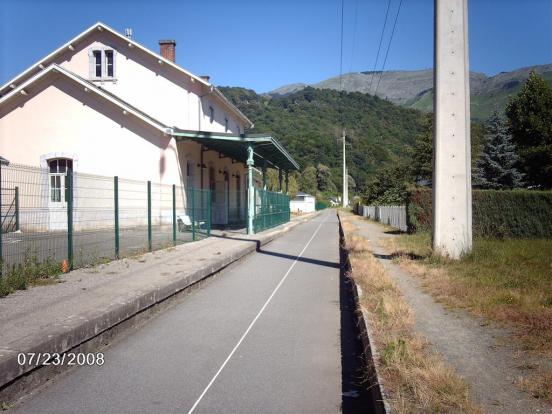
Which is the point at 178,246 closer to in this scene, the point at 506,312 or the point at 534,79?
the point at 506,312

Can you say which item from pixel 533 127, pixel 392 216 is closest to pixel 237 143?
pixel 392 216

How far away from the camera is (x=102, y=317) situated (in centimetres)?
633

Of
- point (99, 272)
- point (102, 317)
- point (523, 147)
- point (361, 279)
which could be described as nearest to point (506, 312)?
point (361, 279)

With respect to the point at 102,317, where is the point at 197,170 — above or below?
above

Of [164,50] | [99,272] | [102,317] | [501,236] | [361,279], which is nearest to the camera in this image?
[102,317]

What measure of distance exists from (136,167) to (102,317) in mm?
17585

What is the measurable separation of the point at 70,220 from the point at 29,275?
4.83 feet

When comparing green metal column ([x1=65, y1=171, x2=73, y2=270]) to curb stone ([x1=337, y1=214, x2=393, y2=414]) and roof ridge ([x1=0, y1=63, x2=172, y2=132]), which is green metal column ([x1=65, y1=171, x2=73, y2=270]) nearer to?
curb stone ([x1=337, y1=214, x2=393, y2=414])

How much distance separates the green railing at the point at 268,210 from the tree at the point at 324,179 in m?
81.5

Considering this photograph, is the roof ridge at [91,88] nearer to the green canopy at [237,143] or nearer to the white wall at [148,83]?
the green canopy at [237,143]

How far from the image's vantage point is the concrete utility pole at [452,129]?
12094mm

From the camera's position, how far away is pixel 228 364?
5.72 metres
